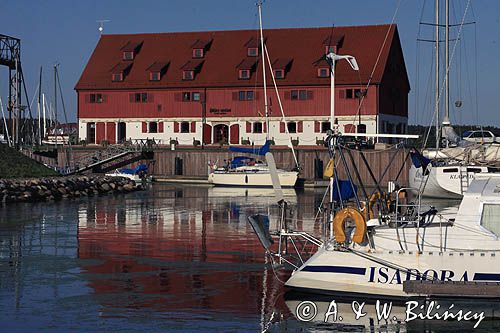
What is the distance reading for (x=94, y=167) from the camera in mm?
74875

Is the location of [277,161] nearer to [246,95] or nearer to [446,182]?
[246,95]

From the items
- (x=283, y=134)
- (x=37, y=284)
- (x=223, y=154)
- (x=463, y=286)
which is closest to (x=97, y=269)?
(x=37, y=284)

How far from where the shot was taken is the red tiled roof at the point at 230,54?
258 ft

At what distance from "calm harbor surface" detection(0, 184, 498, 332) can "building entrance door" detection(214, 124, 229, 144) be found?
38430 mm

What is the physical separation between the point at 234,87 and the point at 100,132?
13485mm

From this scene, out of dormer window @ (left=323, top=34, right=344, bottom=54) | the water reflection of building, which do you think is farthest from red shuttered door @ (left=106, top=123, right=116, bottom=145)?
the water reflection of building

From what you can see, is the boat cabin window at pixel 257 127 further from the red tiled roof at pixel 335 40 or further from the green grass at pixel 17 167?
the green grass at pixel 17 167

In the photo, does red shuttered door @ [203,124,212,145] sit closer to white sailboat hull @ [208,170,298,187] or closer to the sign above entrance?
the sign above entrance

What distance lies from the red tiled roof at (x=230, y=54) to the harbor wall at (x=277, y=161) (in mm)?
7469

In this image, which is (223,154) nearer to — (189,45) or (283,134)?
(283,134)

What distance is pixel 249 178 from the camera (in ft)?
220

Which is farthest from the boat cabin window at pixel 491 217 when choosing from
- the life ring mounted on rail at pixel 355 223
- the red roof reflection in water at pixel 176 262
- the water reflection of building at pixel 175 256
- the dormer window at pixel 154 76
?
the dormer window at pixel 154 76

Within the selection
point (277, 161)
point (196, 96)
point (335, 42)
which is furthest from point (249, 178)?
point (335, 42)

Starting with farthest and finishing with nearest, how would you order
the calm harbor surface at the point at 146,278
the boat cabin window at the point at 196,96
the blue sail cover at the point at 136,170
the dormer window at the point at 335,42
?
1. the boat cabin window at the point at 196,96
2. the dormer window at the point at 335,42
3. the blue sail cover at the point at 136,170
4. the calm harbor surface at the point at 146,278
